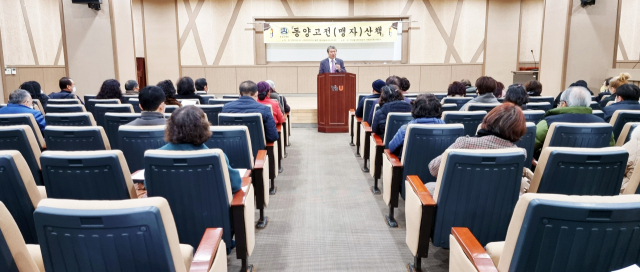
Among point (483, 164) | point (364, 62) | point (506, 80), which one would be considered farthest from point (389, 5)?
point (483, 164)

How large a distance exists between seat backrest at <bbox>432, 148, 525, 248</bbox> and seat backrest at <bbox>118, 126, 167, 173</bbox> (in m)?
1.91

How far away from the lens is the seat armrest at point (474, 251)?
150 centimetres

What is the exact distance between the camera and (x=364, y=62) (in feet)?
37.6

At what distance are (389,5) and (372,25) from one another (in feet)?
2.30

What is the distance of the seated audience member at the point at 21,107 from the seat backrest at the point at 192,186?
108 inches

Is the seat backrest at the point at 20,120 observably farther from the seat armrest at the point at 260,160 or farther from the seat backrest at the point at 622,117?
the seat backrest at the point at 622,117

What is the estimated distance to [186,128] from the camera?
2158 millimetres

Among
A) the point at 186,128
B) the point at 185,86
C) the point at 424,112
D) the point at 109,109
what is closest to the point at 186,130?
the point at 186,128

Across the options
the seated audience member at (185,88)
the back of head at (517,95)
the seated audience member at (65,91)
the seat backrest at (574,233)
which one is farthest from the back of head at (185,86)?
the seat backrest at (574,233)

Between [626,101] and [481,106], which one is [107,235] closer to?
[481,106]

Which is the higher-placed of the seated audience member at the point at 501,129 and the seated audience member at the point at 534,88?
the seated audience member at the point at 534,88

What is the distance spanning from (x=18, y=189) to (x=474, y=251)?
2.00 meters

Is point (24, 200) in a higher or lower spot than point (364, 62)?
lower

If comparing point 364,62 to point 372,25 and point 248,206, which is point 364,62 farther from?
point 248,206
